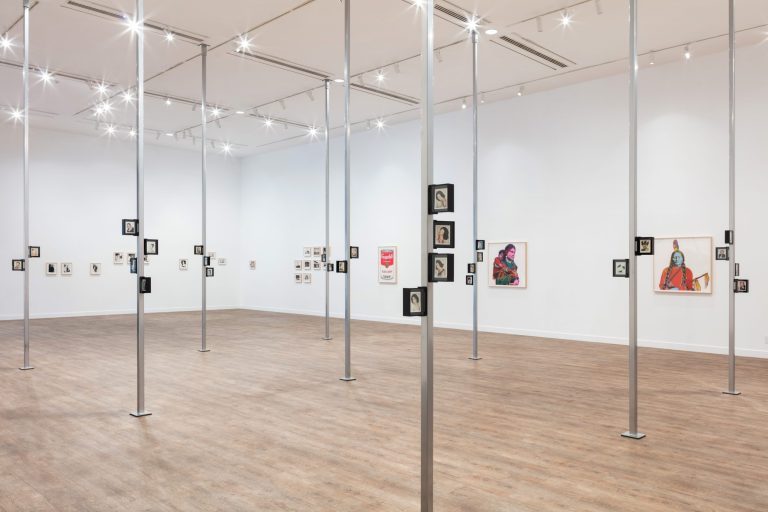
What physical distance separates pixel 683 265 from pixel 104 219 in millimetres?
15638

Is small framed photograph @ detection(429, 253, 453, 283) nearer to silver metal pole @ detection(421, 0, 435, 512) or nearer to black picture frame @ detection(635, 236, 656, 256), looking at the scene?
silver metal pole @ detection(421, 0, 435, 512)

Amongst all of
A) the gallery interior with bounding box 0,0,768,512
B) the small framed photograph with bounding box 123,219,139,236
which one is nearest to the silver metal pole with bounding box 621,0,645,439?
the gallery interior with bounding box 0,0,768,512

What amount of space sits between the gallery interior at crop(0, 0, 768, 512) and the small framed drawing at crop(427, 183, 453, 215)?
0.05 feet

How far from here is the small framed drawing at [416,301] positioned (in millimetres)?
3408

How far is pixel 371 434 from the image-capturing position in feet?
18.5

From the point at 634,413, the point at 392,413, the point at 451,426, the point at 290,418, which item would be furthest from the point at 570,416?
the point at 290,418

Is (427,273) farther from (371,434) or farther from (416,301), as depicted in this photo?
(371,434)

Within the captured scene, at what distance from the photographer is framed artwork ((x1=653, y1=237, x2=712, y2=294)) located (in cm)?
1077

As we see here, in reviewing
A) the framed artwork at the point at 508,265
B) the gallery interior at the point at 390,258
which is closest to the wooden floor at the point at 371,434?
the gallery interior at the point at 390,258

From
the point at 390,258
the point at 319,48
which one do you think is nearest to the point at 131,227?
the point at 319,48

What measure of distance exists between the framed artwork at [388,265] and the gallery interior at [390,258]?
11 centimetres

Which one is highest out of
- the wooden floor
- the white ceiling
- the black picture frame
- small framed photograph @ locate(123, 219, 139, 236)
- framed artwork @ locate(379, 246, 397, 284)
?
the white ceiling

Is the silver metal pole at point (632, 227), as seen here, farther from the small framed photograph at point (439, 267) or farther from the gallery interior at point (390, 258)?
the small framed photograph at point (439, 267)

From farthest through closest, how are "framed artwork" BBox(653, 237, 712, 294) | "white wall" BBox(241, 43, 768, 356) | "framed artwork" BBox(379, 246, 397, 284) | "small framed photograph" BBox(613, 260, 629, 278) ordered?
"framed artwork" BBox(379, 246, 397, 284) < "framed artwork" BBox(653, 237, 712, 294) < "white wall" BBox(241, 43, 768, 356) < "small framed photograph" BBox(613, 260, 629, 278)
